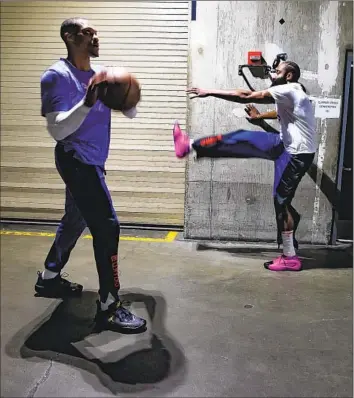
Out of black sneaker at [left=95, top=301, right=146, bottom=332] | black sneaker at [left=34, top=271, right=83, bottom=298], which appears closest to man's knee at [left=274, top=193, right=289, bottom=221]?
black sneaker at [left=95, top=301, right=146, bottom=332]

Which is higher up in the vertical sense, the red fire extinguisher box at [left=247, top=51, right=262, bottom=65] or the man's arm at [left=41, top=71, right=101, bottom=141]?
the red fire extinguisher box at [left=247, top=51, right=262, bottom=65]

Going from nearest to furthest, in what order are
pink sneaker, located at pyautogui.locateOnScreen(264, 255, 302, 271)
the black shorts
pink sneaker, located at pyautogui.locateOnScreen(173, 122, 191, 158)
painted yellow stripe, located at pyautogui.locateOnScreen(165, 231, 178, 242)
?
pink sneaker, located at pyautogui.locateOnScreen(173, 122, 191, 158), the black shorts, pink sneaker, located at pyautogui.locateOnScreen(264, 255, 302, 271), painted yellow stripe, located at pyautogui.locateOnScreen(165, 231, 178, 242)

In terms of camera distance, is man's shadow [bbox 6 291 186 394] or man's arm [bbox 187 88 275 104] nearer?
man's shadow [bbox 6 291 186 394]

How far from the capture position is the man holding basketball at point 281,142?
3.33 metres

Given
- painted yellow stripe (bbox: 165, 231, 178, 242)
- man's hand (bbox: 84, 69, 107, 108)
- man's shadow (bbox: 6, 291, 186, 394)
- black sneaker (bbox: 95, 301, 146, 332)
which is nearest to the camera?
man's hand (bbox: 84, 69, 107, 108)

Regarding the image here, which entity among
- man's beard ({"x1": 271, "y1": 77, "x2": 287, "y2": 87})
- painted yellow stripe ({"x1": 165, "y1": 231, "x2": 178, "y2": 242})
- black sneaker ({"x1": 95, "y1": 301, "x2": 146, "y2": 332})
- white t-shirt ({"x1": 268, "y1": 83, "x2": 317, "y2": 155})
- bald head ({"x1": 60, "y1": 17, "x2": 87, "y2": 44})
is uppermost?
bald head ({"x1": 60, "y1": 17, "x2": 87, "y2": 44})

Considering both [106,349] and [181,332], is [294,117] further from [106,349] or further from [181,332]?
[106,349]

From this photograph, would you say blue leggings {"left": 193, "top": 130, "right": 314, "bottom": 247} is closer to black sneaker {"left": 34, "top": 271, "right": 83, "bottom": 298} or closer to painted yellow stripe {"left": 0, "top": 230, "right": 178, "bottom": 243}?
painted yellow stripe {"left": 0, "top": 230, "right": 178, "bottom": 243}

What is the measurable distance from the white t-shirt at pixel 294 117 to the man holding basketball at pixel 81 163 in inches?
50.9

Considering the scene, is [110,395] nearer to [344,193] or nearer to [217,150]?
[217,150]

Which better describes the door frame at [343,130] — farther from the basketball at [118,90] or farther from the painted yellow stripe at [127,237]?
the basketball at [118,90]

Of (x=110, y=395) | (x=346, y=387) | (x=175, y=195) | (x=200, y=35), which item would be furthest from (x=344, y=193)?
(x=110, y=395)

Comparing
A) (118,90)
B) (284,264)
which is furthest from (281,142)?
(118,90)

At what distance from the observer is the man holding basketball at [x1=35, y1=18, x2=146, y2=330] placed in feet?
8.51
